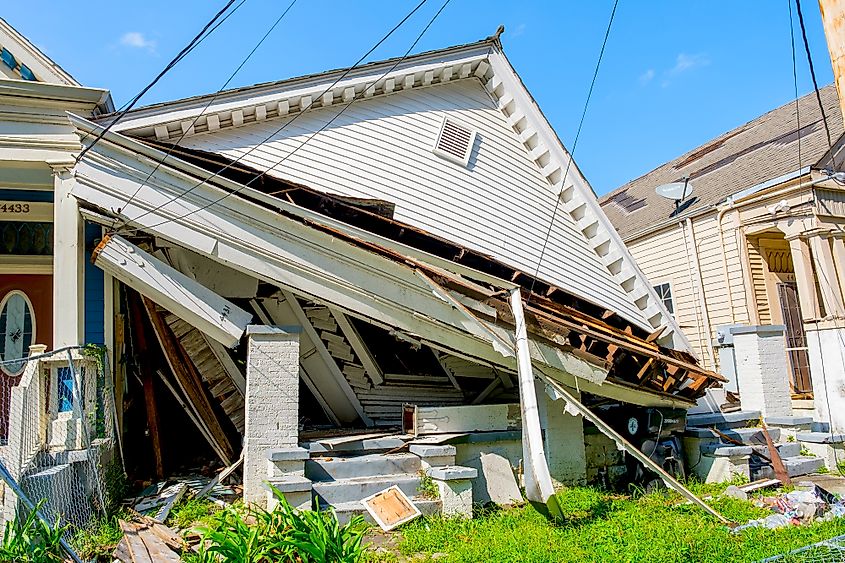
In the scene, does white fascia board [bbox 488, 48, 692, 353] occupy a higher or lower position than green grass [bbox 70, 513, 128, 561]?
higher

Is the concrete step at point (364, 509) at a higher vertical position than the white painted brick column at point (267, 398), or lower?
lower

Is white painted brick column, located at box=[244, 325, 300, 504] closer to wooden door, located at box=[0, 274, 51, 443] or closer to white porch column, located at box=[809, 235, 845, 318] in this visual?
wooden door, located at box=[0, 274, 51, 443]

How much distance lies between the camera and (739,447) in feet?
29.6

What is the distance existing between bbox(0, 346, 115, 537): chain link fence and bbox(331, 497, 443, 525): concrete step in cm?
278

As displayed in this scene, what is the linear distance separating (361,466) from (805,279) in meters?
11.4

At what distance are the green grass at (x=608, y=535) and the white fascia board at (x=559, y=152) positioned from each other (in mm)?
3506

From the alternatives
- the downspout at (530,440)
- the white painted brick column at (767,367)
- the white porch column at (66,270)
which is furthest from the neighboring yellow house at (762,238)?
the white porch column at (66,270)

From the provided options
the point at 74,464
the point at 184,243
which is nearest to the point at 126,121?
the point at 184,243

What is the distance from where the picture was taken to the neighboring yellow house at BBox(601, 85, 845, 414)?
44.6ft

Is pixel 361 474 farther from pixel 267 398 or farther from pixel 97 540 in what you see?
pixel 97 540

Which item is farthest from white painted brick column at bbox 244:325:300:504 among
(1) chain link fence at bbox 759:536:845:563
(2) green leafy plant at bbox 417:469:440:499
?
(1) chain link fence at bbox 759:536:845:563

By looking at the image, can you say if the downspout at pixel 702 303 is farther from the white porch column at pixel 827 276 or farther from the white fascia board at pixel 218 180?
the white fascia board at pixel 218 180

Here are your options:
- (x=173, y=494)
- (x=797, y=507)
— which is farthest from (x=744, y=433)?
(x=173, y=494)

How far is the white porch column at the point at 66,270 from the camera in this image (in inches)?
297
